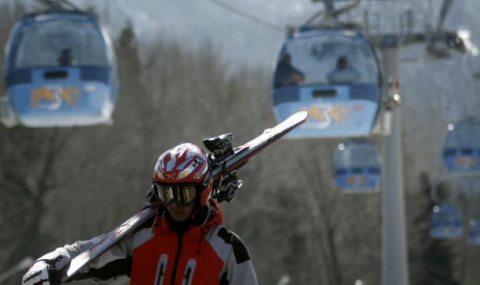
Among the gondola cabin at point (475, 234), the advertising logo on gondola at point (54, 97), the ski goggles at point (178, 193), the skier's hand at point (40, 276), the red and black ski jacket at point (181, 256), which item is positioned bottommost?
the gondola cabin at point (475, 234)

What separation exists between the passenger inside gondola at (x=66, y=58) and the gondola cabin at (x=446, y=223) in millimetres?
26757

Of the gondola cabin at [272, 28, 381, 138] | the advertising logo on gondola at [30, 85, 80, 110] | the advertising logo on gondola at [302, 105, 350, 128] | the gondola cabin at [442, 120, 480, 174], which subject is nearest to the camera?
the advertising logo on gondola at [30, 85, 80, 110]

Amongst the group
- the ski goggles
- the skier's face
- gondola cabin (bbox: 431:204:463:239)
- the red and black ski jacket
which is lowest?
gondola cabin (bbox: 431:204:463:239)

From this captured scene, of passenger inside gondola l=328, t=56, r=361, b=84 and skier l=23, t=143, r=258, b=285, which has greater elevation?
skier l=23, t=143, r=258, b=285

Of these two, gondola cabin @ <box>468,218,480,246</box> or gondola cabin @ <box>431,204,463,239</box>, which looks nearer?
gondola cabin @ <box>431,204,463,239</box>

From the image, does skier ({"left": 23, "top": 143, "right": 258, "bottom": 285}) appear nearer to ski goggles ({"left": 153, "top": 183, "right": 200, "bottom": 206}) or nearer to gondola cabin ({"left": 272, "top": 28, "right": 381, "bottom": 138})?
ski goggles ({"left": 153, "top": 183, "right": 200, "bottom": 206})

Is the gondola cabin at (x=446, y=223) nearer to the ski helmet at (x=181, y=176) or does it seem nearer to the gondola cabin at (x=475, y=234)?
the gondola cabin at (x=475, y=234)

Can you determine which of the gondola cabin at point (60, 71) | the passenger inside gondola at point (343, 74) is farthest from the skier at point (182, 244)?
the passenger inside gondola at point (343, 74)

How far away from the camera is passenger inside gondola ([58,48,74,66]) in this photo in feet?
81.7

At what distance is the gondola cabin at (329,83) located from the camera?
2587 cm

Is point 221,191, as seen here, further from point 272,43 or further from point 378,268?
point 272,43

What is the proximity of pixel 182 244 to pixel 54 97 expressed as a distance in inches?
656

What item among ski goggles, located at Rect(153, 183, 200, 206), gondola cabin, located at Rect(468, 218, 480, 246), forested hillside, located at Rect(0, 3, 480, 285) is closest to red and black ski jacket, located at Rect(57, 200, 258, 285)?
ski goggles, located at Rect(153, 183, 200, 206)

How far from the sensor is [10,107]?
2500 cm
